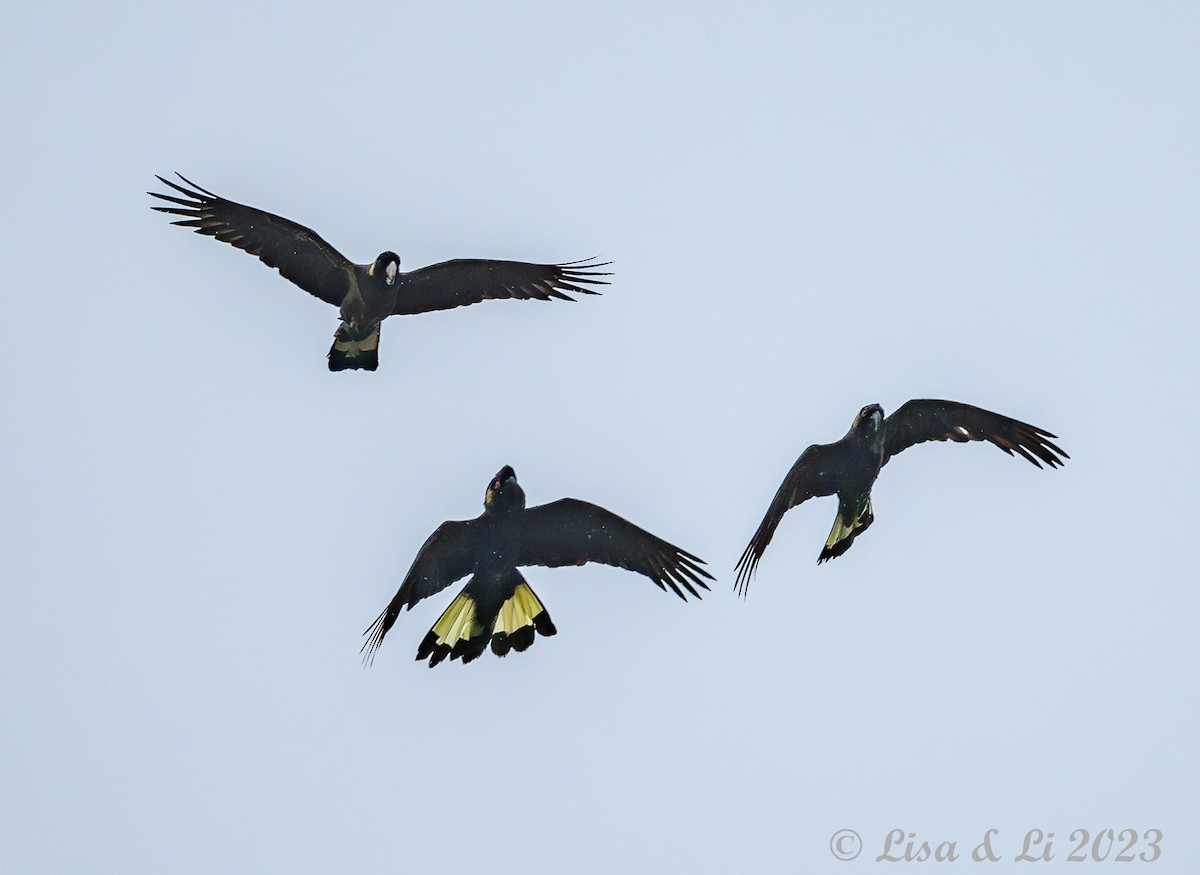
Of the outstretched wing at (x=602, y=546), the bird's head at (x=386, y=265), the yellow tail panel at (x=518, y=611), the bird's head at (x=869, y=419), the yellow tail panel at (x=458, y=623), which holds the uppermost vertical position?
the bird's head at (x=386, y=265)

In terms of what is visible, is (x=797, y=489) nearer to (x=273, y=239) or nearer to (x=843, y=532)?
(x=843, y=532)

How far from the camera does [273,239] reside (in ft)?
56.7

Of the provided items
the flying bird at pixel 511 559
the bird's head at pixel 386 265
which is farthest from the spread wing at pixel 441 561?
the bird's head at pixel 386 265

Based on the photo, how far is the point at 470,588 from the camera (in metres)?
16.8

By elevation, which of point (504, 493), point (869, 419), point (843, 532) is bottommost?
point (504, 493)

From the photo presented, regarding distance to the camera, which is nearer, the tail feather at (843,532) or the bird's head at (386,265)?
the bird's head at (386,265)

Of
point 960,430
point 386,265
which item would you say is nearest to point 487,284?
point 386,265

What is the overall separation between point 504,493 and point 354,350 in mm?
2464

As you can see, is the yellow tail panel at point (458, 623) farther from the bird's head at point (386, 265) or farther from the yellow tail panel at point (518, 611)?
the bird's head at point (386, 265)

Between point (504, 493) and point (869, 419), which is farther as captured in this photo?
point (869, 419)

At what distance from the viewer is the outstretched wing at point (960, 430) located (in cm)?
1789

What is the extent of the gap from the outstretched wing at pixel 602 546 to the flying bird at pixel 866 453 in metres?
0.62

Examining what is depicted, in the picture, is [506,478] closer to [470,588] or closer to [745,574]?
[470,588]

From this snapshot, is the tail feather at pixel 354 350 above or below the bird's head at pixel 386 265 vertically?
below
